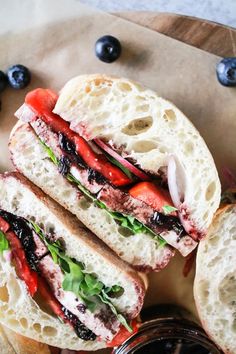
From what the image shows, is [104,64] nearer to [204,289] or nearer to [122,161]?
[122,161]

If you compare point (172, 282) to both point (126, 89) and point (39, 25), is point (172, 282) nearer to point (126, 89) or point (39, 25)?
point (126, 89)

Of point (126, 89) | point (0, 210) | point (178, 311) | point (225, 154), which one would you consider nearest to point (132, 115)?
point (126, 89)

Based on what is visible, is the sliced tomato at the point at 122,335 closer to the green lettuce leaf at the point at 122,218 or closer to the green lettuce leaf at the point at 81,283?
the green lettuce leaf at the point at 81,283

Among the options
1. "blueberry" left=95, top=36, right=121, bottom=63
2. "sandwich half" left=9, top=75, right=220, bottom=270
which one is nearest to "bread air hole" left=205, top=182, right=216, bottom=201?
"sandwich half" left=9, top=75, right=220, bottom=270

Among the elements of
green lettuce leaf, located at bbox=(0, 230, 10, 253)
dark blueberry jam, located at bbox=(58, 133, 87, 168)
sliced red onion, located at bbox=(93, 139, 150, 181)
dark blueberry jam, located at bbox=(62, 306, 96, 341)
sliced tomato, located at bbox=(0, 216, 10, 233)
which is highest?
sliced red onion, located at bbox=(93, 139, 150, 181)

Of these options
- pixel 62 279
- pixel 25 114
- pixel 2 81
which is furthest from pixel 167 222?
pixel 2 81

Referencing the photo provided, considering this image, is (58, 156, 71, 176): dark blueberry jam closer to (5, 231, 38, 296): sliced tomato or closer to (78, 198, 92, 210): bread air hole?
(78, 198, 92, 210): bread air hole
